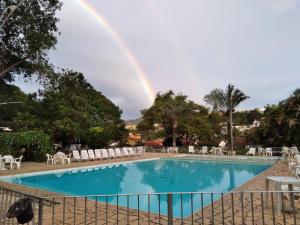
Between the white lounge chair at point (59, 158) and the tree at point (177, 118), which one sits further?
the tree at point (177, 118)

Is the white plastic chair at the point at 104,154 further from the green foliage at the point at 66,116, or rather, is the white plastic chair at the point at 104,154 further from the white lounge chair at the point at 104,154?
the green foliage at the point at 66,116

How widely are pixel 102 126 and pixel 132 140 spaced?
12.2 m

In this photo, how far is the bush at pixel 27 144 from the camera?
17891mm

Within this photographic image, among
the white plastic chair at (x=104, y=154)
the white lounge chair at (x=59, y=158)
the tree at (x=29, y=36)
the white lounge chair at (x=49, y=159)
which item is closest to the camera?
the tree at (x=29, y=36)

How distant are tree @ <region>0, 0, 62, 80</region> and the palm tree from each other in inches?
805

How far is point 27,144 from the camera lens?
19016mm

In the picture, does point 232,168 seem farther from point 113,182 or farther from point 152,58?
point 152,58

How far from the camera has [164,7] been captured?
16.3m

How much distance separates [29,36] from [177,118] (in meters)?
19.7

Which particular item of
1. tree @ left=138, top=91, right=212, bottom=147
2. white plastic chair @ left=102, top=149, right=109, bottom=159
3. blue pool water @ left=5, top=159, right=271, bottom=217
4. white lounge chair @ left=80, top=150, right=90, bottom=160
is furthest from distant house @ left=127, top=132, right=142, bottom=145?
blue pool water @ left=5, top=159, right=271, bottom=217

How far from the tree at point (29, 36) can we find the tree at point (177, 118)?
56.6 ft

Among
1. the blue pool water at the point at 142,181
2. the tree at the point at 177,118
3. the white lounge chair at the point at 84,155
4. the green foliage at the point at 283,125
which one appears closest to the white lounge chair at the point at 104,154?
the white lounge chair at the point at 84,155

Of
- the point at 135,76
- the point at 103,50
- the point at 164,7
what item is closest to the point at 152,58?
the point at 135,76

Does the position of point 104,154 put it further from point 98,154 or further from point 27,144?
point 27,144
